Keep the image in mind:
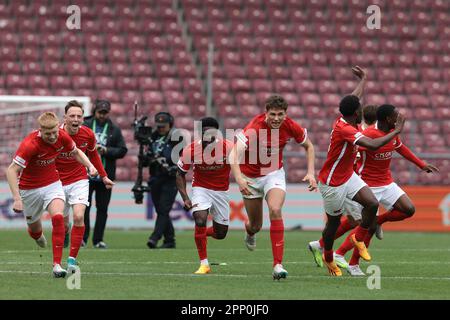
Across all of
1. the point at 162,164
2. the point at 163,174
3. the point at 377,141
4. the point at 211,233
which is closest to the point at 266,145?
the point at 377,141

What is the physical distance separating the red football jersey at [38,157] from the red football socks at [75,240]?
2.12 ft

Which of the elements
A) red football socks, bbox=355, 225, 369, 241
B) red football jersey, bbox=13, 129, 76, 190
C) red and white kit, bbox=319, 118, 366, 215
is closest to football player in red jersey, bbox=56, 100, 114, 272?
red football jersey, bbox=13, 129, 76, 190

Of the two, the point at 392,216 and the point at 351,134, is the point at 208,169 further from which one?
the point at 392,216

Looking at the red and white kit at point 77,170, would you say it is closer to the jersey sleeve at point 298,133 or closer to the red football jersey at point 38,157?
the red football jersey at point 38,157

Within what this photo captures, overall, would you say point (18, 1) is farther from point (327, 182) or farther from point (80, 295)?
point (80, 295)

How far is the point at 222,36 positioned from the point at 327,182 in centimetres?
1842

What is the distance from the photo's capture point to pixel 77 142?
51.0 feet

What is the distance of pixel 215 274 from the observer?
13.4 m

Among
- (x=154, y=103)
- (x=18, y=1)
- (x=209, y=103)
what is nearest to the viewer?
(x=209, y=103)

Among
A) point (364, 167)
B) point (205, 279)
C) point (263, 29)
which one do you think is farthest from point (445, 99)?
point (205, 279)

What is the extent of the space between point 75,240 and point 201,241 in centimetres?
151

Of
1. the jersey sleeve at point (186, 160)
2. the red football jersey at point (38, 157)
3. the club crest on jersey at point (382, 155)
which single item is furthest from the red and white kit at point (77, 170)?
the club crest on jersey at point (382, 155)

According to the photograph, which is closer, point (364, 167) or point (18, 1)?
point (364, 167)

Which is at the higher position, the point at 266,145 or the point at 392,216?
the point at 266,145
